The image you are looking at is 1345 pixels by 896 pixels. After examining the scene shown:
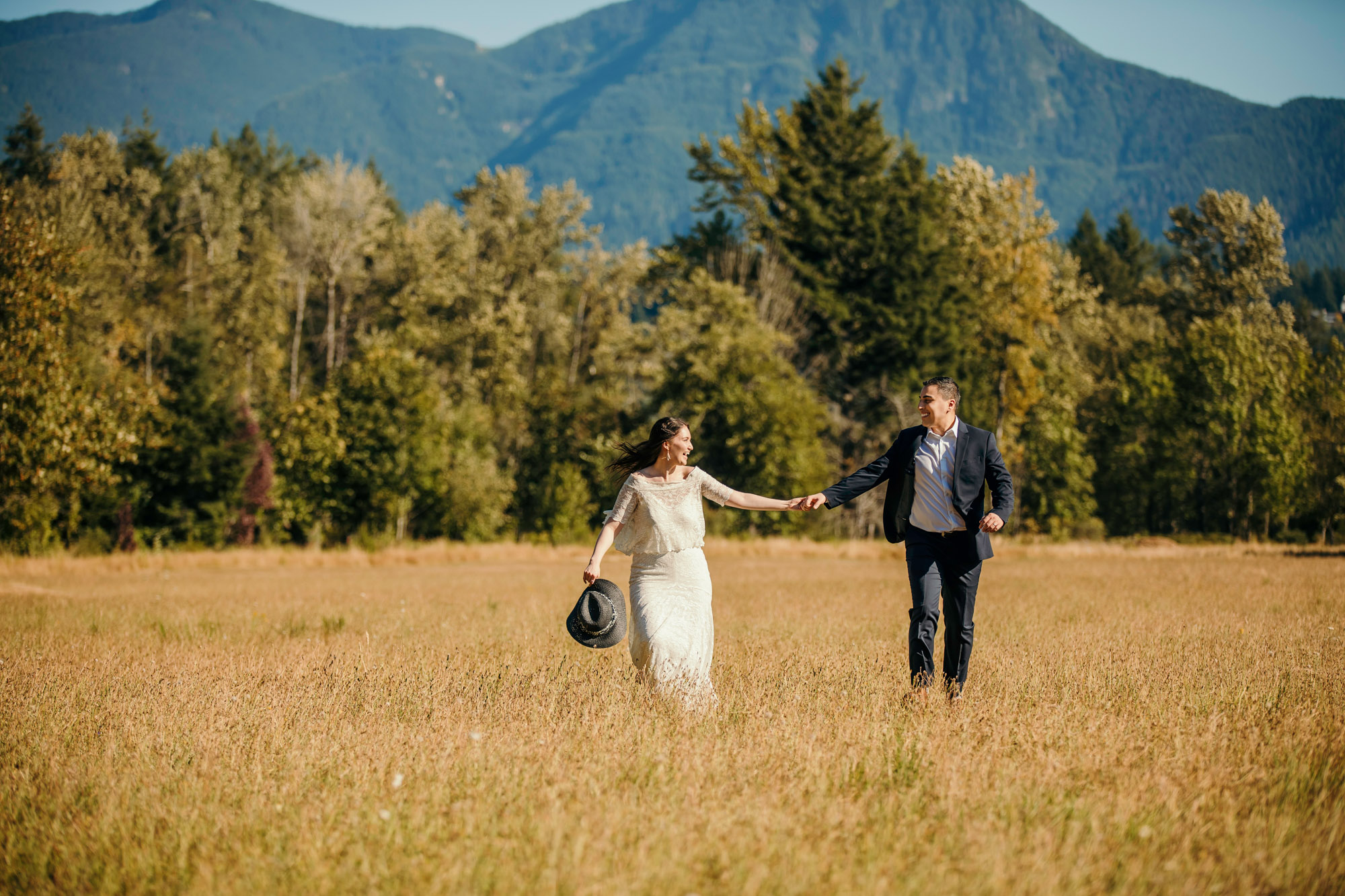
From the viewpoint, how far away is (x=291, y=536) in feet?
167

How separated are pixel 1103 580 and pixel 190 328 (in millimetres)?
39563

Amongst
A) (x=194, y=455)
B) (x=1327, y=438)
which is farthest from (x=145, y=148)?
(x=1327, y=438)

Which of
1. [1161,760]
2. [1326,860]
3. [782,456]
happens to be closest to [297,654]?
[1161,760]

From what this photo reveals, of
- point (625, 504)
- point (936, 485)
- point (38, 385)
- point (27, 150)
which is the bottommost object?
point (625, 504)

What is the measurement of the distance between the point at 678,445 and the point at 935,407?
2.15 metres

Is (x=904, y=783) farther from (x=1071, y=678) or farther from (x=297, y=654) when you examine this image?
(x=297, y=654)

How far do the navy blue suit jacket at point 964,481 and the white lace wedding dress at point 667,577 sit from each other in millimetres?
1203

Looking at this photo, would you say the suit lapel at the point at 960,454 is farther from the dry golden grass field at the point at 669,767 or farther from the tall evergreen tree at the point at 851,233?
the tall evergreen tree at the point at 851,233

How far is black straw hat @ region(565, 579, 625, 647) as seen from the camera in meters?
7.56

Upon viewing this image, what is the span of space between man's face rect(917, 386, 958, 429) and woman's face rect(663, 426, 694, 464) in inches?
75.9

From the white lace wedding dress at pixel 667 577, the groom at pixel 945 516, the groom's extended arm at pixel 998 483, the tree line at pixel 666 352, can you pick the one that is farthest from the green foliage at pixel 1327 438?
the white lace wedding dress at pixel 667 577

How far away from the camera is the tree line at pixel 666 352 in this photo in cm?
4600

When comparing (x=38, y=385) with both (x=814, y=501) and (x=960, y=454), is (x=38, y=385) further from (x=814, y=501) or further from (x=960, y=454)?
(x=960, y=454)

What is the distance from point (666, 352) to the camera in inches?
1890
